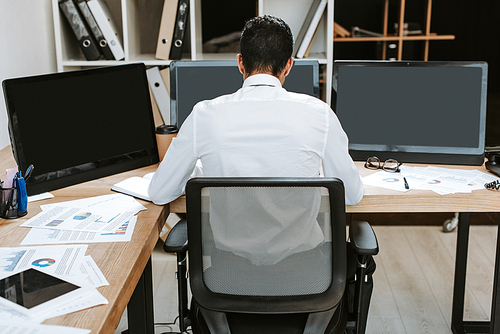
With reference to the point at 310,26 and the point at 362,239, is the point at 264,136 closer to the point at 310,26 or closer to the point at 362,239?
the point at 362,239

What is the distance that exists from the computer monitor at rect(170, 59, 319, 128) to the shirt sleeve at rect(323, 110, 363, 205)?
666 mm

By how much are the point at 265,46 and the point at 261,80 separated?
0.11 meters

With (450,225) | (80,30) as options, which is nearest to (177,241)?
(80,30)

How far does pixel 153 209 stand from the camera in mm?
1543

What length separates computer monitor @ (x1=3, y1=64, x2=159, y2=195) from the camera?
161 cm

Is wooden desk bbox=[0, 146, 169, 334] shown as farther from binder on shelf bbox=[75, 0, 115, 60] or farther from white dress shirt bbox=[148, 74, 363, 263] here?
binder on shelf bbox=[75, 0, 115, 60]

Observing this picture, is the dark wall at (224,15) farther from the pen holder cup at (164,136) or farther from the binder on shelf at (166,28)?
the pen holder cup at (164,136)

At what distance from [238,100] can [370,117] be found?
811 mm

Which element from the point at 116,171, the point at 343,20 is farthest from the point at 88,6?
the point at 343,20

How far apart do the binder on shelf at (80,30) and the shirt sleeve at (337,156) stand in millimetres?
1747

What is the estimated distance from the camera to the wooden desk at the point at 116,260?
966mm

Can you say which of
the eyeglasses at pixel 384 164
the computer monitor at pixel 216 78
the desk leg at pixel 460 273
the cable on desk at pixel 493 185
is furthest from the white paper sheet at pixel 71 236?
the desk leg at pixel 460 273

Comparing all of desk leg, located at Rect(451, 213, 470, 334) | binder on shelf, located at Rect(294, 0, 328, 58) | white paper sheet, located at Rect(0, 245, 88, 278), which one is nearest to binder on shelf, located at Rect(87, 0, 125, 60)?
binder on shelf, located at Rect(294, 0, 328, 58)

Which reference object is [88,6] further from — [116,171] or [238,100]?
[238,100]
